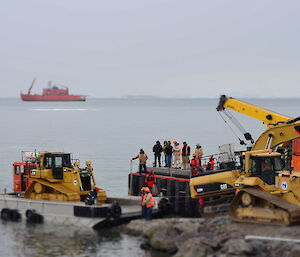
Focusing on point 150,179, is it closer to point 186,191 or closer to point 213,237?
point 186,191

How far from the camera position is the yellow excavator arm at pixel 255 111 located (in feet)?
101

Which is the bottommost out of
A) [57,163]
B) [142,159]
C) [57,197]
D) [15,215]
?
[15,215]

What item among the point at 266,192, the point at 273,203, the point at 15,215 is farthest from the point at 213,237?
the point at 15,215

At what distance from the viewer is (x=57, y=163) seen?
27.4 m

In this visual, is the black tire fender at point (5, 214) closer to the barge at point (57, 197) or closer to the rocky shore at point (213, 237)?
the barge at point (57, 197)

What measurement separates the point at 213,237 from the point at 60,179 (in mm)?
9623

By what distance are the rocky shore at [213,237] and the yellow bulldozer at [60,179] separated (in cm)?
429

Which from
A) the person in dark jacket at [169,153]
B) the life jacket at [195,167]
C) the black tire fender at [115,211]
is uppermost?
the person in dark jacket at [169,153]

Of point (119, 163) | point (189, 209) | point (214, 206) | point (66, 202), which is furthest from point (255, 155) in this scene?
point (119, 163)

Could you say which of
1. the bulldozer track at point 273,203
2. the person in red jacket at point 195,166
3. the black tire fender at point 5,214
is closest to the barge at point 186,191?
the person in red jacket at point 195,166

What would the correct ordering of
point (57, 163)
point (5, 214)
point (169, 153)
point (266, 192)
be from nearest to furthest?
1. point (266, 192)
2. point (57, 163)
3. point (5, 214)
4. point (169, 153)

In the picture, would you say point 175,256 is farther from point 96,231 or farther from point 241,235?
point 96,231

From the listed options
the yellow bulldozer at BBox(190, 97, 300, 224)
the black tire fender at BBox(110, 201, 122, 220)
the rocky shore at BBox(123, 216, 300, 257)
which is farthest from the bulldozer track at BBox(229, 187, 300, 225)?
the black tire fender at BBox(110, 201, 122, 220)

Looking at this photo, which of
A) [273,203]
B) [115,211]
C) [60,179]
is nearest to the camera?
[273,203]
